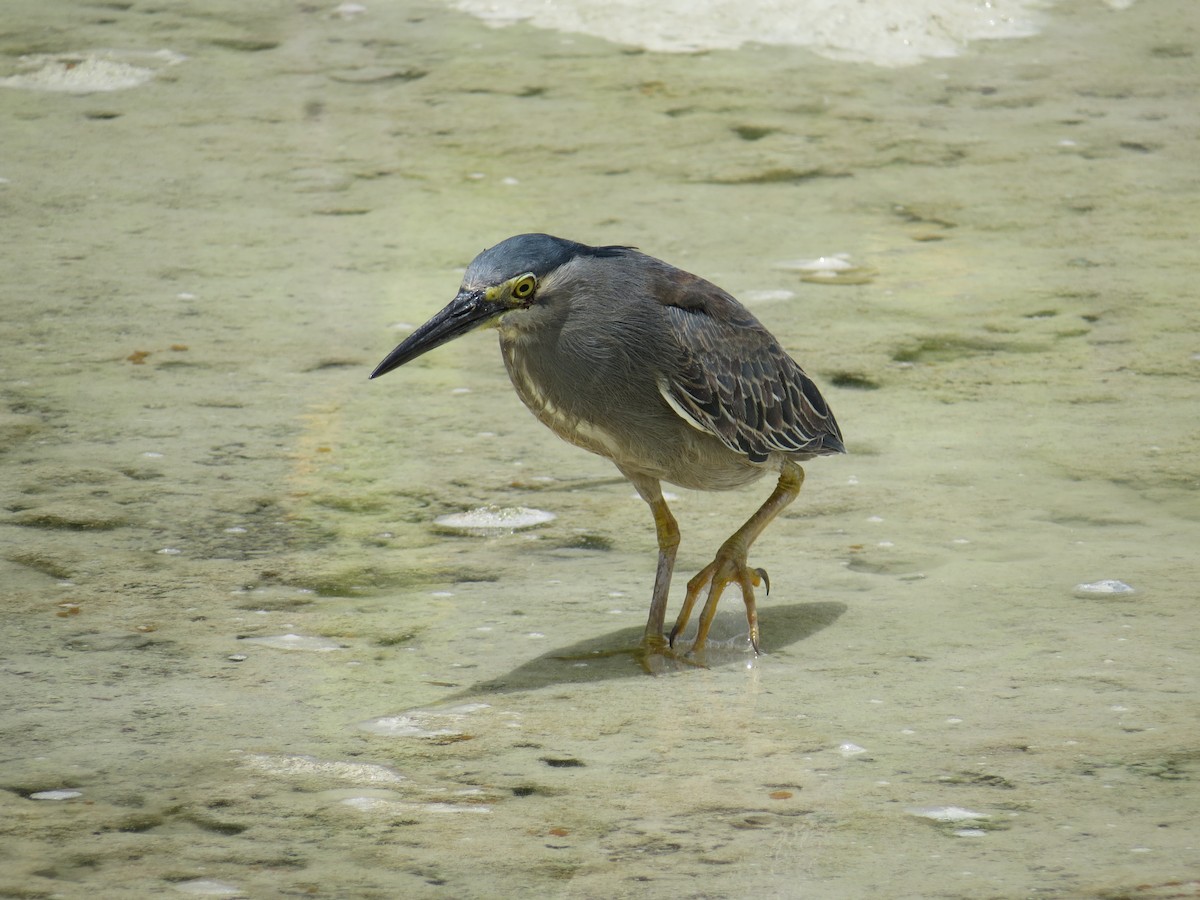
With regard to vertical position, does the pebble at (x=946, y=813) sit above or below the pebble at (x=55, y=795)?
above

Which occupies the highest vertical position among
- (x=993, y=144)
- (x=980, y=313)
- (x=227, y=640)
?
(x=993, y=144)

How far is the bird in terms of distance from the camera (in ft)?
14.3

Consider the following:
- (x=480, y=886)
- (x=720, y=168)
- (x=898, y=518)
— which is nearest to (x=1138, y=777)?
(x=480, y=886)

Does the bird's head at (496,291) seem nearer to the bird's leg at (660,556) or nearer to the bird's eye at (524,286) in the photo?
the bird's eye at (524,286)

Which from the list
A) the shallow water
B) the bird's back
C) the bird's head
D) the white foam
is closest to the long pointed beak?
the bird's head

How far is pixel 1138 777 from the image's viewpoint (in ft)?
12.0

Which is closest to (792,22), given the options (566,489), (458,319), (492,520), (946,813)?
(566,489)

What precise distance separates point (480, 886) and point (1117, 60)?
9.31 m

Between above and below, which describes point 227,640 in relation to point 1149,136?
below

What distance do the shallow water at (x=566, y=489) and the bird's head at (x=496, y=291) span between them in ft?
3.31

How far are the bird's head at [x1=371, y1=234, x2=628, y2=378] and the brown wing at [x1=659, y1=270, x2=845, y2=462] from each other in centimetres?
45

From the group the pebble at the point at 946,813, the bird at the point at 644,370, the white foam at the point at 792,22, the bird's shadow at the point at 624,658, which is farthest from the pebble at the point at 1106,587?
Result: the white foam at the point at 792,22

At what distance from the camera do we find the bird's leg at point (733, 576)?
4754mm

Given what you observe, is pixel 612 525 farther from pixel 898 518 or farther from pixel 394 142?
pixel 394 142
